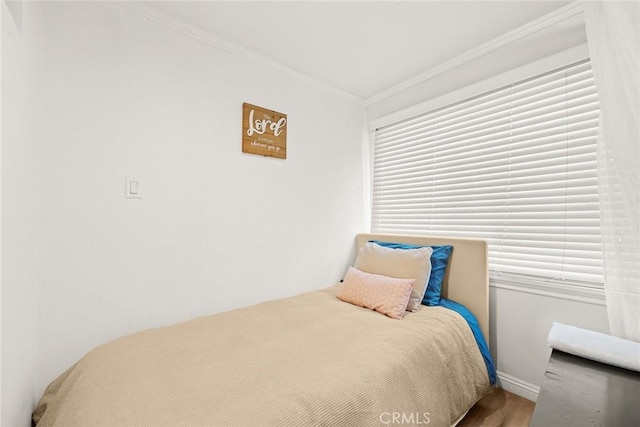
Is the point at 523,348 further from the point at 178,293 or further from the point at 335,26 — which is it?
the point at 335,26

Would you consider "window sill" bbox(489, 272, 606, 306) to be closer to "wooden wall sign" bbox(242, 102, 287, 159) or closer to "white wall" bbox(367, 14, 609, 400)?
"white wall" bbox(367, 14, 609, 400)

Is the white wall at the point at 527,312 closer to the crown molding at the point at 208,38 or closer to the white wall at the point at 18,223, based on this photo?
the crown molding at the point at 208,38

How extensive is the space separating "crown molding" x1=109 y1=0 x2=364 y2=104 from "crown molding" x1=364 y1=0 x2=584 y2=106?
2.36 feet

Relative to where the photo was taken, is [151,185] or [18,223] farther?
[151,185]

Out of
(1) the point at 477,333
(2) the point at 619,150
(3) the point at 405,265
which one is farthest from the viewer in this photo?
(3) the point at 405,265

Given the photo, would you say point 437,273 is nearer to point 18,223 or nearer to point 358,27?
point 358,27

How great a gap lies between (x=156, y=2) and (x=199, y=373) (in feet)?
6.76

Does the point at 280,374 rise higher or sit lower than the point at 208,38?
lower

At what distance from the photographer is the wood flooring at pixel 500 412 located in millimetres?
1661

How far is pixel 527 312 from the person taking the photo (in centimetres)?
187

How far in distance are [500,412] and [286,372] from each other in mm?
1512

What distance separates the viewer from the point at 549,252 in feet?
5.93

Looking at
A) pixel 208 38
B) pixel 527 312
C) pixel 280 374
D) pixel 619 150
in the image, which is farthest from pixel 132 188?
pixel 527 312

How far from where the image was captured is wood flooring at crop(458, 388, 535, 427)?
1.66 m
